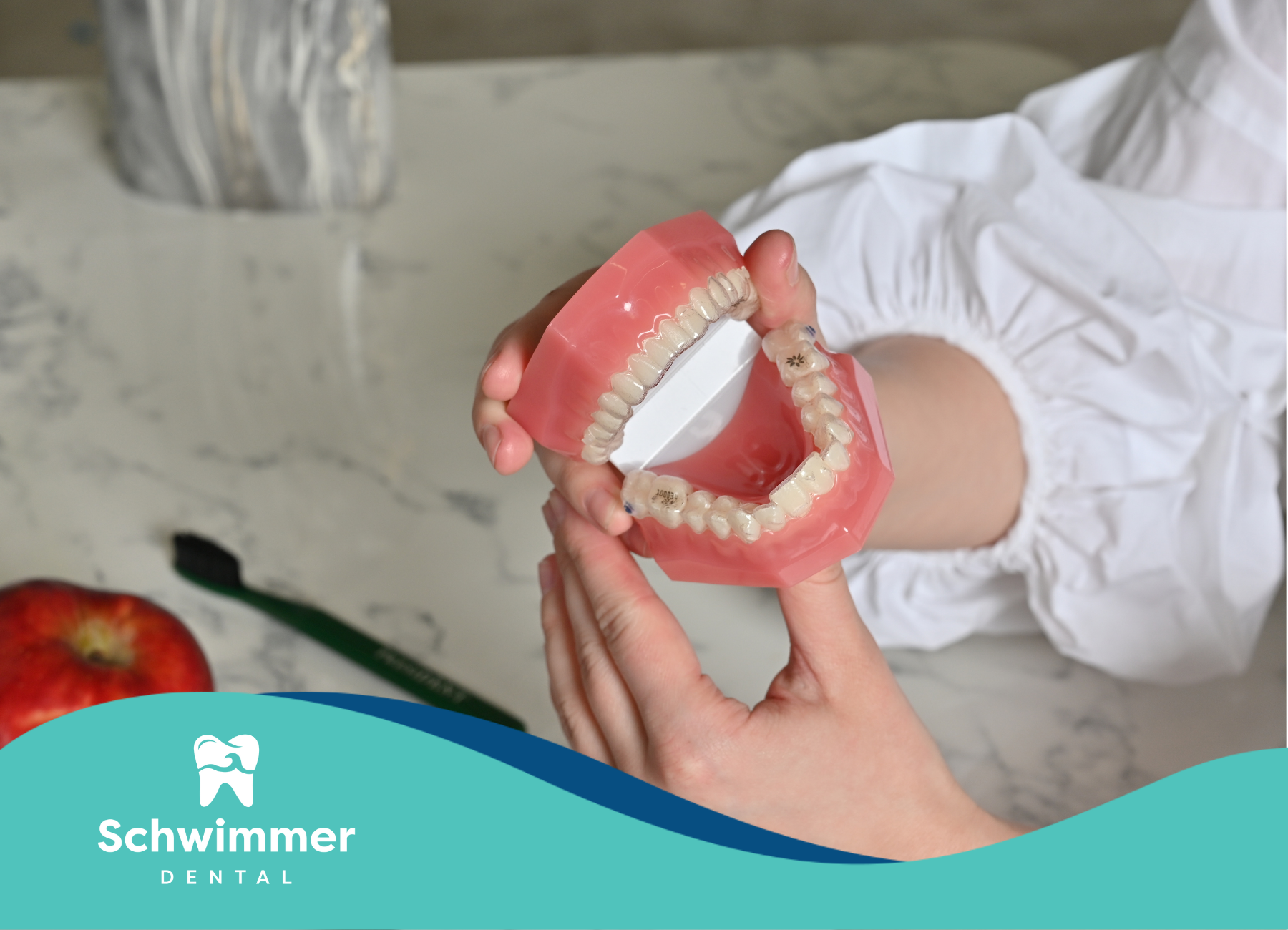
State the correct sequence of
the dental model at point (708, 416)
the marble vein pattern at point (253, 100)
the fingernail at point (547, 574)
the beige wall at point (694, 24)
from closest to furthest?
the dental model at point (708, 416) < the fingernail at point (547, 574) < the marble vein pattern at point (253, 100) < the beige wall at point (694, 24)

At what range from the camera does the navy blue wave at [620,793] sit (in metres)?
0.54

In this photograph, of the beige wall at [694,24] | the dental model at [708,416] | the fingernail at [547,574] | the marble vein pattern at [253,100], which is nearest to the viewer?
the dental model at [708,416]

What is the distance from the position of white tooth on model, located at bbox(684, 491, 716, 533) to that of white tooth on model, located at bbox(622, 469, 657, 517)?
21 millimetres

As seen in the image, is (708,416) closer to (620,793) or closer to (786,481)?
(786,481)

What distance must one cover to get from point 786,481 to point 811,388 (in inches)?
1.9

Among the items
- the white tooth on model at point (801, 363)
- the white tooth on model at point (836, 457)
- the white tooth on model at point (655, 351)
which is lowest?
the white tooth on model at point (836, 457)

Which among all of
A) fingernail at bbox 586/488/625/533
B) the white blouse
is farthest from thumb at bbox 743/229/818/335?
the white blouse

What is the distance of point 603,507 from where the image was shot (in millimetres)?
573

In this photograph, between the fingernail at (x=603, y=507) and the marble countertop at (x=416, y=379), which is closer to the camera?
the fingernail at (x=603, y=507)

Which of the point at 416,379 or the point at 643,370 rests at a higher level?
the point at 643,370

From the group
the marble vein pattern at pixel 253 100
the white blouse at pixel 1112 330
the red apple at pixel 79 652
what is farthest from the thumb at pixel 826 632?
the marble vein pattern at pixel 253 100

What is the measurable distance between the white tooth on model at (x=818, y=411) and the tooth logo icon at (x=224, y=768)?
294mm

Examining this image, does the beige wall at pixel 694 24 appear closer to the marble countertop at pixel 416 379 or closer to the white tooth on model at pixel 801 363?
the marble countertop at pixel 416 379

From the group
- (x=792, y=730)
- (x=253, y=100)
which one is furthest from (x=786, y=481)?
(x=253, y=100)
